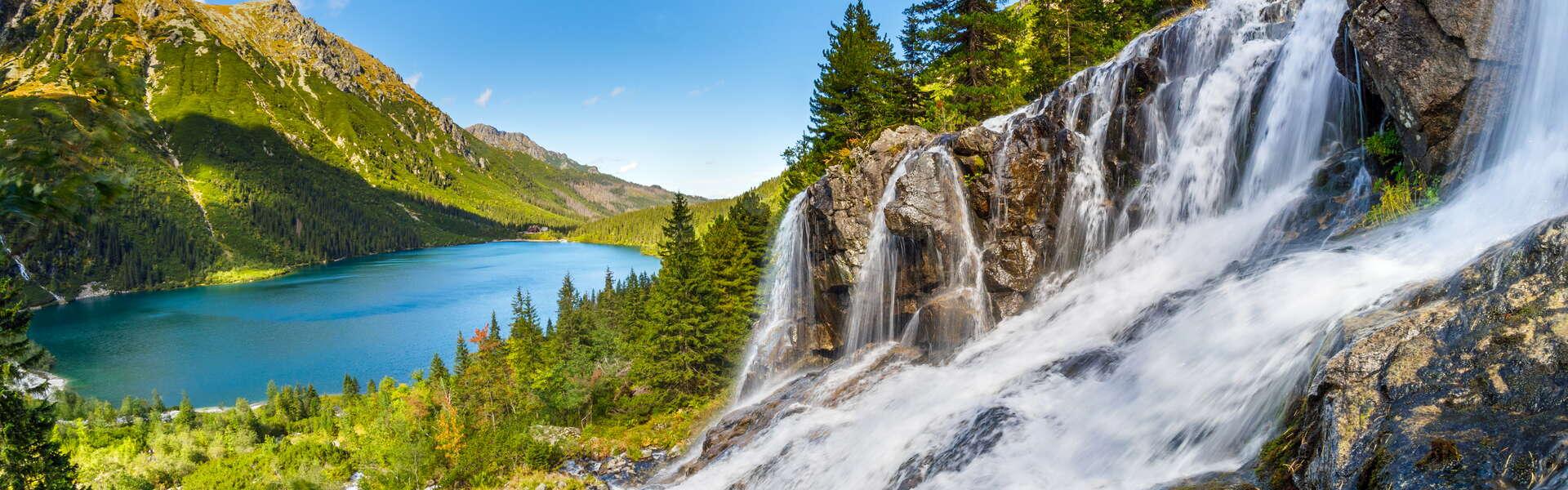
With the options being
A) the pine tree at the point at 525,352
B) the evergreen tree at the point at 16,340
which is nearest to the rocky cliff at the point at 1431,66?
the evergreen tree at the point at 16,340

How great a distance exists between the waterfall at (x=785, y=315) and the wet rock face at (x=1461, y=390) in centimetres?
2437

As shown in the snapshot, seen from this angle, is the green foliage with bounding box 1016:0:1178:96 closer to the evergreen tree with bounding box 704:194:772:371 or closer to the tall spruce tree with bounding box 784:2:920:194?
the tall spruce tree with bounding box 784:2:920:194

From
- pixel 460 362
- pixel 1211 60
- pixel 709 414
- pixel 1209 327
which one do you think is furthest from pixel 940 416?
pixel 460 362

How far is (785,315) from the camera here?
111ft

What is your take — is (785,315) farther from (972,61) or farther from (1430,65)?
(1430,65)

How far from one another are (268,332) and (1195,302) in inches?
5878

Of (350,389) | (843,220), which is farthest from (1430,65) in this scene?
(350,389)

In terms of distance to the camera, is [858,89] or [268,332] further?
[268,332]

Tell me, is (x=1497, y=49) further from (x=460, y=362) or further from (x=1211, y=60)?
(x=460, y=362)

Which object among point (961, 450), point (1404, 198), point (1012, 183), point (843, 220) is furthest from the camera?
point (843, 220)

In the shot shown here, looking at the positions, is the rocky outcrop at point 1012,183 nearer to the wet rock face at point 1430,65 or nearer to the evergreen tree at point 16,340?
the wet rock face at point 1430,65

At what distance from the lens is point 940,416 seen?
578 inches

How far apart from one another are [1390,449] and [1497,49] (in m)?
10.8

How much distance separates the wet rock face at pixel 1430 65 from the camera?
41.2 ft
